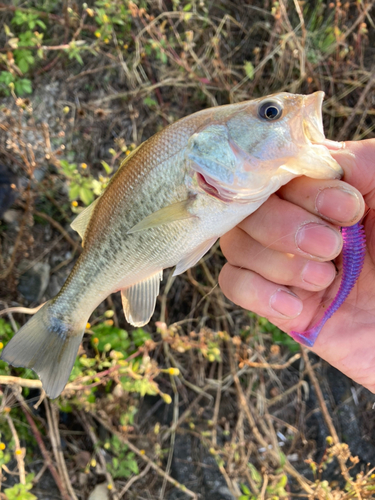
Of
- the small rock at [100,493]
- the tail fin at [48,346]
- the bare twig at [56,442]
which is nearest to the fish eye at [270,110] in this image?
the tail fin at [48,346]

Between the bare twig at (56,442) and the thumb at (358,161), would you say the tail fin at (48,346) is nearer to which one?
the bare twig at (56,442)

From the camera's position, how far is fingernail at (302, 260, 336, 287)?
5.45 feet

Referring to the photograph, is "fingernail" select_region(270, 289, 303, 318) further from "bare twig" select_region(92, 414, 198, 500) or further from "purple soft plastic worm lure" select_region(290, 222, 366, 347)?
"bare twig" select_region(92, 414, 198, 500)

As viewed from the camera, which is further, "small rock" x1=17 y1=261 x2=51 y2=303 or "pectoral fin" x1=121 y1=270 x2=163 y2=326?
"small rock" x1=17 y1=261 x2=51 y2=303

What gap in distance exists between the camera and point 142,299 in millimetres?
1868

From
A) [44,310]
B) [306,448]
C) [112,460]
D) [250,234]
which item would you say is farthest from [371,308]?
[112,460]

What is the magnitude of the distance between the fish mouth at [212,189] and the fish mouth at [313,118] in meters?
0.38

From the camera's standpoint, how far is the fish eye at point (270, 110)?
4.61ft

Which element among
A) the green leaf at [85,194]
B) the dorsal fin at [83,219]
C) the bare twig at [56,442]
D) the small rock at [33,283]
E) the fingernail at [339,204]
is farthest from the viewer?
the small rock at [33,283]

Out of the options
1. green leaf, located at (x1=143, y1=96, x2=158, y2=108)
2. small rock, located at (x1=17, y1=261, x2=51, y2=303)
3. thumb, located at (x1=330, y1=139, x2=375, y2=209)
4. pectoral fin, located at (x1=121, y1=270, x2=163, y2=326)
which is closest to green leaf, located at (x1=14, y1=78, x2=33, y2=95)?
green leaf, located at (x1=143, y1=96, x2=158, y2=108)

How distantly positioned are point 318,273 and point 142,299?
878mm

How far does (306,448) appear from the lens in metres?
3.19

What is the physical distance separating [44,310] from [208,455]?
81.5 inches

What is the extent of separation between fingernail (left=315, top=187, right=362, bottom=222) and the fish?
8 cm
